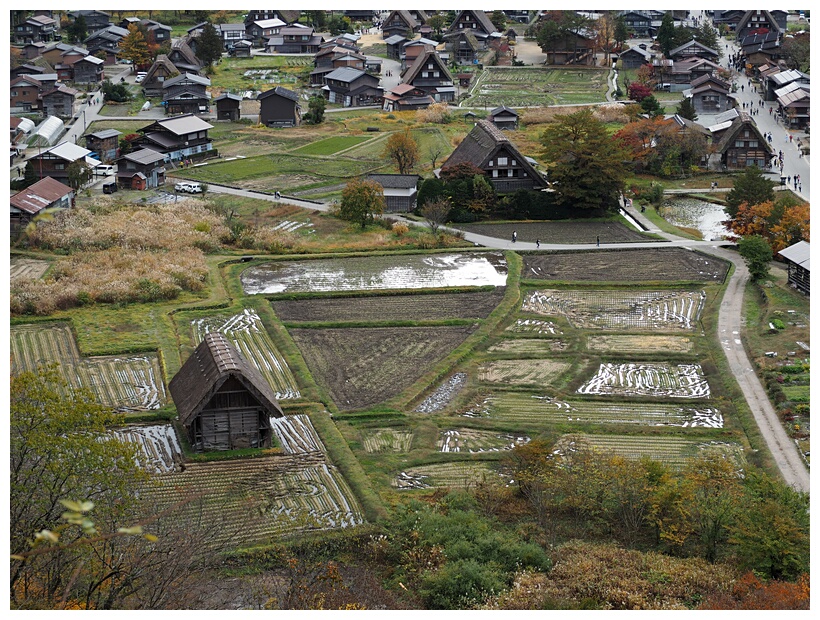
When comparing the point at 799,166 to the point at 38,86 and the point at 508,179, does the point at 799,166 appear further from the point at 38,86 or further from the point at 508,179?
the point at 38,86

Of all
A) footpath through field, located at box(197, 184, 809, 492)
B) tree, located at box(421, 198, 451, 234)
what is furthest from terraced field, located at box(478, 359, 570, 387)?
→ tree, located at box(421, 198, 451, 234)

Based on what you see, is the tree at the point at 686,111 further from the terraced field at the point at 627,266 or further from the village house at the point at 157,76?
the village house at the point at 157,76

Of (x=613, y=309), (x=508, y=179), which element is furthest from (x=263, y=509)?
(x=508, y=179)

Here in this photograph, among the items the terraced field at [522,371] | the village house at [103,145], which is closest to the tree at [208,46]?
the village house at [103,145]

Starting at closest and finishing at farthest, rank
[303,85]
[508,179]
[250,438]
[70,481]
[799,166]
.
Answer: [70,481] → [250,438] → [508,179] → [799,166] → [303,85]

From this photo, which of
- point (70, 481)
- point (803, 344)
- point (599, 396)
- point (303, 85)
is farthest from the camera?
point (303, 85)

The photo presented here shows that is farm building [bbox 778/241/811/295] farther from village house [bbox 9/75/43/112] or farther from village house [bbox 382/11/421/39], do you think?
village house [bbox 382/11/421/39]

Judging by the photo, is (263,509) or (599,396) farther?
(599,396)
